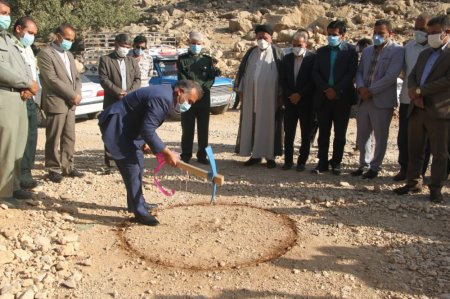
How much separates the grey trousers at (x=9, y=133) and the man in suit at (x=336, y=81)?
3716mm

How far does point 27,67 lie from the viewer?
5.51 metres

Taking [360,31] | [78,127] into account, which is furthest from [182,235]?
[360,31]

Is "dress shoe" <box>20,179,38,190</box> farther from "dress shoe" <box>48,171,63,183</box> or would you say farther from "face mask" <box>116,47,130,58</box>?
"face mask" <box>116,47,130,58</box>

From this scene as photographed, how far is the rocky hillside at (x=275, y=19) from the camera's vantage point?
20.1m

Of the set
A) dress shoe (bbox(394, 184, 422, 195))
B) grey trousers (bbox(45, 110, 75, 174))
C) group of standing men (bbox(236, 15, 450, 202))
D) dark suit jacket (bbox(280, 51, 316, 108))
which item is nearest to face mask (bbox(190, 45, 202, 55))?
group of standing men (bbox(236, 15, 450, 202))

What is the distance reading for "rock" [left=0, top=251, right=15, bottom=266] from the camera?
4111 millimetres

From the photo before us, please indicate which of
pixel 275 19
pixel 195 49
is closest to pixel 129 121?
pixel 195 49

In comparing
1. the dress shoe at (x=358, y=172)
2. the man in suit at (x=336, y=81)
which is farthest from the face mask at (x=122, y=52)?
the dress shoe at (x=358, y=172)

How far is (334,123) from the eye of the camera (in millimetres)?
6676

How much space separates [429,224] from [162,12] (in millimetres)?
27702

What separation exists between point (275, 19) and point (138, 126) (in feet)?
61.9

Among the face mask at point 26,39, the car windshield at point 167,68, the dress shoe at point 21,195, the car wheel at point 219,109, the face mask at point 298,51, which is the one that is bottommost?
the dress shoe at point 21,195

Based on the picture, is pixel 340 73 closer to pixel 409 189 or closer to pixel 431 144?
pixel 431 144

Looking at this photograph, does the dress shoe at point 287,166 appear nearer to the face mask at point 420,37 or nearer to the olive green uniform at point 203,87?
the olive green uniform at point 203,87
